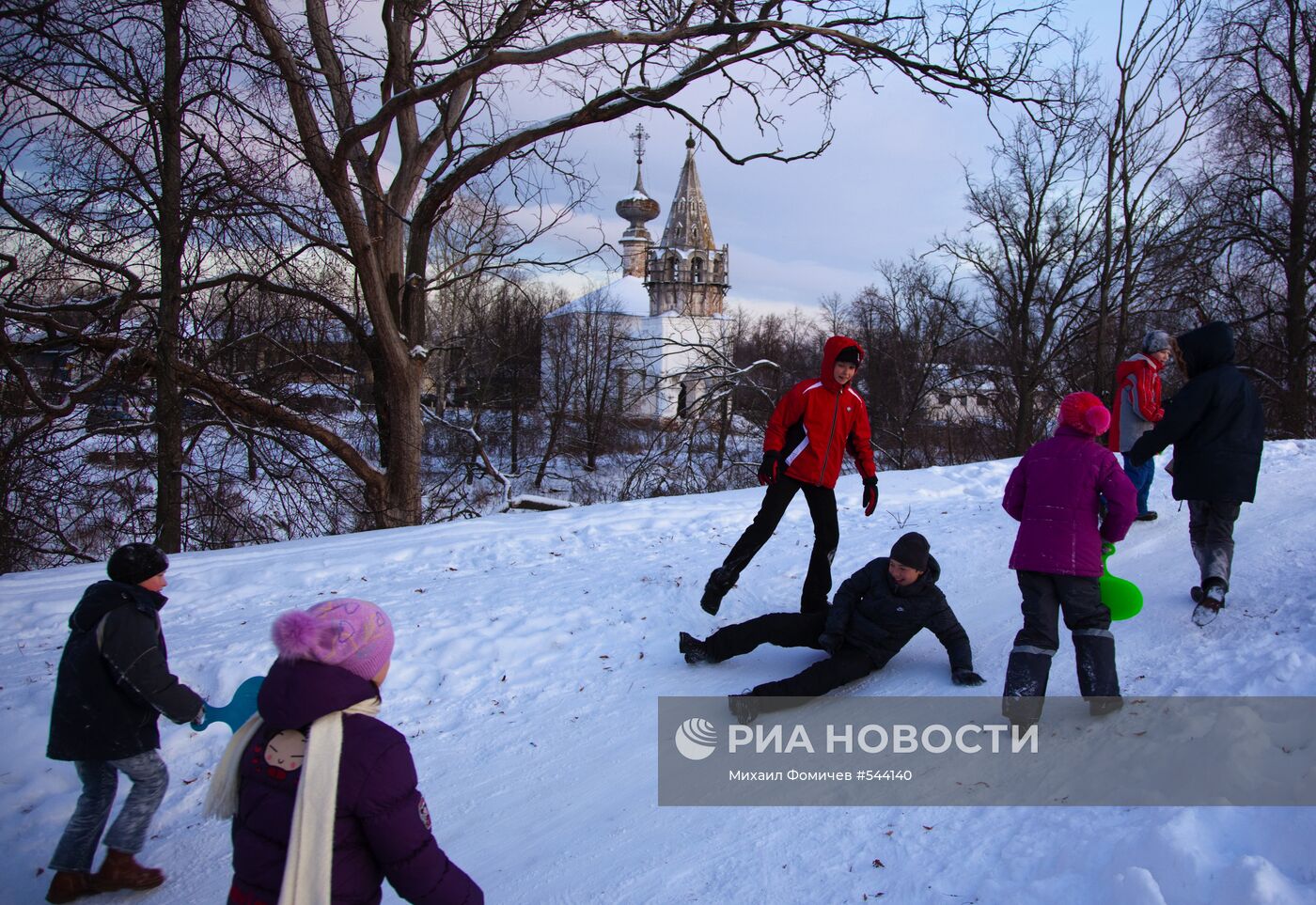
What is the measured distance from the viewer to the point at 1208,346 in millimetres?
5094

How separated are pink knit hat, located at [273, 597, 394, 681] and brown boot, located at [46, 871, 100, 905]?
7.16 feet

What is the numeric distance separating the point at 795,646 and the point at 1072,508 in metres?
1.82

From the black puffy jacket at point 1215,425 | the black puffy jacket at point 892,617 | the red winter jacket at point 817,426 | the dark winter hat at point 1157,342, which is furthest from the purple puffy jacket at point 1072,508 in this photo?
the dark winter hat at point 1157,342

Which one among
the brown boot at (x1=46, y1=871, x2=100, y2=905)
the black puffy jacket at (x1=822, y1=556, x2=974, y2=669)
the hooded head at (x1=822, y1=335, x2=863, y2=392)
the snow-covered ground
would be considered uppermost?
the hooded head at (x1=822, y1=335, x2=863, y2=392)

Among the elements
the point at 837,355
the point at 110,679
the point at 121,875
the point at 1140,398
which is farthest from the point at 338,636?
the point at 1140,398

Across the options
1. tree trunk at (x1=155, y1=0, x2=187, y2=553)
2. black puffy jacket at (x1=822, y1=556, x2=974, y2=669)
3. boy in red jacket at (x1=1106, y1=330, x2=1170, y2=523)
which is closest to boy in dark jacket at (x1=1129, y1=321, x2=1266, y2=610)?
black puffy jacket at (x1=822, y1=556, x2=974, y2=669)

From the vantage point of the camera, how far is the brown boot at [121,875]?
337cm

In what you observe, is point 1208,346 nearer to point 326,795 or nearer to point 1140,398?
point 1140,398

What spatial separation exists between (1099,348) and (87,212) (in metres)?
18.2

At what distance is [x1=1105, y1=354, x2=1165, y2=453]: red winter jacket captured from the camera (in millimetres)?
7180

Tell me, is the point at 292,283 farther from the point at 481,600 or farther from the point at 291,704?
the point at 291,704

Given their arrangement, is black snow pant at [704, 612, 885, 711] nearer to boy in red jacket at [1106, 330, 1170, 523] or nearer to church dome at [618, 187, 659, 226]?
boy in red jacket at [1106, 330, 1170, 523]

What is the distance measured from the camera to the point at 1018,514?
4121 mm

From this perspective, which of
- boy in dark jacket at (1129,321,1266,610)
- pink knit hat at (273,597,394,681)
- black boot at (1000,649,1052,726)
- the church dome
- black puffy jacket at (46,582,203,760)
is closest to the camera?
pink knit hat at (273,597,394,681)
